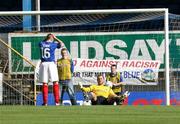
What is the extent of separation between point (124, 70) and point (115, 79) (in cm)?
105

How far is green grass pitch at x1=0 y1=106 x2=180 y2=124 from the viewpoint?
10172mm

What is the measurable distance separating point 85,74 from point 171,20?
2.73 metres

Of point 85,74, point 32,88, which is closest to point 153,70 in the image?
point 85,74

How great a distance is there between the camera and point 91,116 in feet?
36.1

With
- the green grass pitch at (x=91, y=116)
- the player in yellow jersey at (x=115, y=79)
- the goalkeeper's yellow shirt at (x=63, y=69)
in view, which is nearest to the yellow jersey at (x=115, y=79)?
the player in yellow jersey at (x=115, y=79)

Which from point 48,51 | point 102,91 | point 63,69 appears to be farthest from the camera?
point 63,69

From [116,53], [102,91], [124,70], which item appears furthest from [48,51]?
[124,70]

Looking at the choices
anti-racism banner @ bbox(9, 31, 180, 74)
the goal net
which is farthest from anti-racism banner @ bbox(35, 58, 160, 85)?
anti-racism banner @ bbox(9, 31, 180, 74)

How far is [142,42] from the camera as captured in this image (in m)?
20.2

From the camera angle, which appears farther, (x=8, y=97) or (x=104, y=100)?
(x=8, y=97)

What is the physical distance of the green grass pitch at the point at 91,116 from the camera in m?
10.2

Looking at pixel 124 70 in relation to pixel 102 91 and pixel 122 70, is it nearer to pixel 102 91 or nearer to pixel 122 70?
pixel 122 70

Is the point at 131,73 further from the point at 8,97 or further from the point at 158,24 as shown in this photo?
the point at 8,97

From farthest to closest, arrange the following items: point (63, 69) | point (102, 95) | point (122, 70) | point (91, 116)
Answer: point (122, 70) → point (63, 69) → point (102, 95) → point (91, 116)
